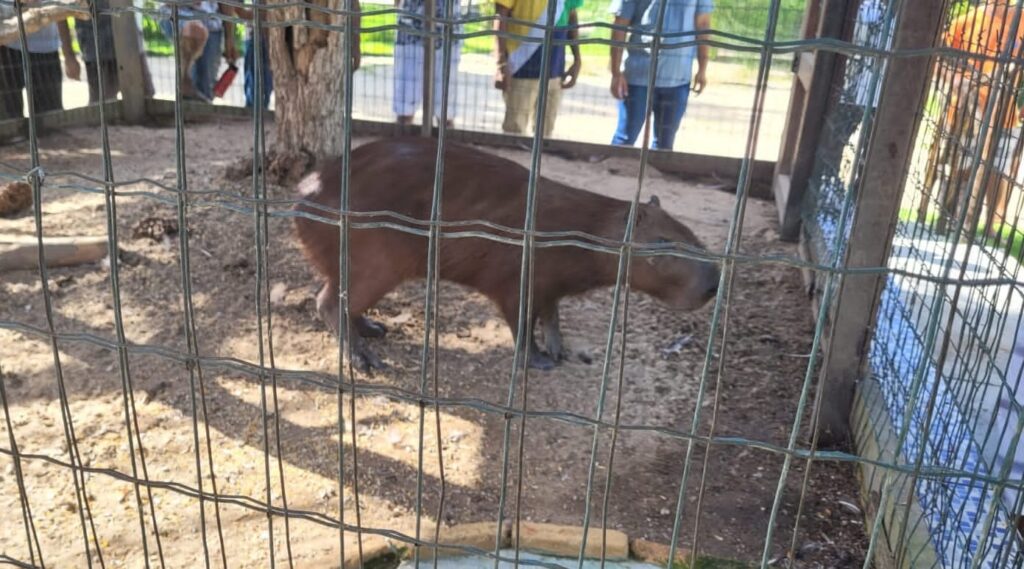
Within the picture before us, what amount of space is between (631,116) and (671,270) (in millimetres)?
3792

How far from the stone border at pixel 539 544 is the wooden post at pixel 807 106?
3.65 m

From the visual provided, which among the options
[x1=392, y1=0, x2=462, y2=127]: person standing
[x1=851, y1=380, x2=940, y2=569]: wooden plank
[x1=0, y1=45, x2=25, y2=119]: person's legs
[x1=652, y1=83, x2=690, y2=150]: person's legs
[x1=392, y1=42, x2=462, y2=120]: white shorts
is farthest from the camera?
[x1=392, y1=42, x2=462, y2=120]: white shorts

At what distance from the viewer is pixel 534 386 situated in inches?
160

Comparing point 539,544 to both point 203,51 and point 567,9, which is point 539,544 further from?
point 203,51

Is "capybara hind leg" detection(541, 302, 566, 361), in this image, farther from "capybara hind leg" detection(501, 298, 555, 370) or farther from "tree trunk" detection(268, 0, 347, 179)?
"tree trunk" detection(268, 0, 347, 179)

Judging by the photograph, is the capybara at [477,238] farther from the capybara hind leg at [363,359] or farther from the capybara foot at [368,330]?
the capybara foot at [368,330]

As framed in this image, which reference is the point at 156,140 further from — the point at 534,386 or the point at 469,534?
the point at 469,534

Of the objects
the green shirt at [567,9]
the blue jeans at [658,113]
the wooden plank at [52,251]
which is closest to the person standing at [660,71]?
the blue jeans at [658,113]

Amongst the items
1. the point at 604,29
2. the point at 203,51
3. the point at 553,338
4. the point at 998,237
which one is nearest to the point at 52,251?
the point at 553,338

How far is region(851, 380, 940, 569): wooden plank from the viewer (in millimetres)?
2537

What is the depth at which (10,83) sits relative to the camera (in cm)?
688

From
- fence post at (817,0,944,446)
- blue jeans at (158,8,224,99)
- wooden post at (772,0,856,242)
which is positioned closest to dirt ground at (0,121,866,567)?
fence post at (817,0,944,446)

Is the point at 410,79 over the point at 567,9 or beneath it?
beneath

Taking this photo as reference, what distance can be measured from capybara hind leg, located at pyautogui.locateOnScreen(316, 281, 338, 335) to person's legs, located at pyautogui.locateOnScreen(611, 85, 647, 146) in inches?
148
